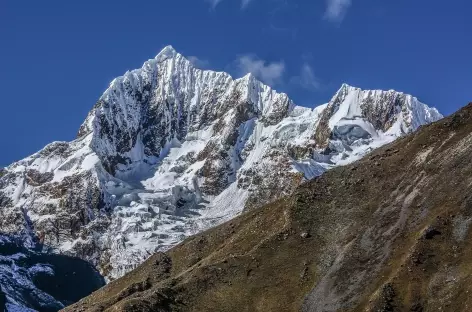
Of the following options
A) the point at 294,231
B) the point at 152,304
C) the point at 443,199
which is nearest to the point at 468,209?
the point at 443,199

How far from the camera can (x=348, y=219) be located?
136375 millimetres

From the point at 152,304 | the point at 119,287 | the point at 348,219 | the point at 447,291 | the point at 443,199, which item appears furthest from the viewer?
the point at 119,287

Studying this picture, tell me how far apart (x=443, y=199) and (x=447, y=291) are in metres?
25.0

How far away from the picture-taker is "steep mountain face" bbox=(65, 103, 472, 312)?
112m

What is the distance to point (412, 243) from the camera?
4683 inches

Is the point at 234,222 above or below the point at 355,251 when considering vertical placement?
above

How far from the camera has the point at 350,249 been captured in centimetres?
12600

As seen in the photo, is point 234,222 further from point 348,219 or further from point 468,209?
point 468,209

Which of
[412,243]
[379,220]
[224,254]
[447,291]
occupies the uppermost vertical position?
[224,254]

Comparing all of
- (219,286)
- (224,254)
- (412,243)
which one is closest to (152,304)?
(219,286)

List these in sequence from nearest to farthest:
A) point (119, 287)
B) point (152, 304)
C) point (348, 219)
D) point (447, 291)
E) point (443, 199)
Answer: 1. point (447, 291)
2. point (152, 304)
3. point (443, 199)
4. point (348, 219)
5. point (119, 287)

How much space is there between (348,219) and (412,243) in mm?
19108

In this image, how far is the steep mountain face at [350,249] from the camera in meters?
112

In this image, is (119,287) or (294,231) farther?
(119,287)
